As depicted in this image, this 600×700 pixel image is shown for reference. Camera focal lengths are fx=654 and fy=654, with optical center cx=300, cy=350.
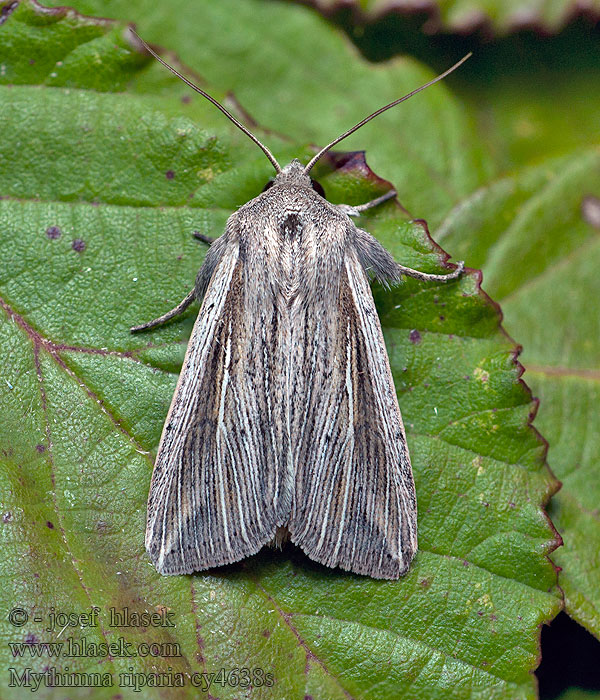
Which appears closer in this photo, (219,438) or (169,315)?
(219,438)

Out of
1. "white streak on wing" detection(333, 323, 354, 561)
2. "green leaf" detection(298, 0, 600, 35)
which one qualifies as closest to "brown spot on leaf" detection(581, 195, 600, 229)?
"green leaf" detection(298, 0, 600, 35)

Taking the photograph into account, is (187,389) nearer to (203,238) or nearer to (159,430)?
(159,430)

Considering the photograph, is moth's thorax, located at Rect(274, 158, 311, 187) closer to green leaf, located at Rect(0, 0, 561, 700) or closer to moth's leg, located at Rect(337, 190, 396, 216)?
green leaf, located at Rect(0, 0, 561, 700)

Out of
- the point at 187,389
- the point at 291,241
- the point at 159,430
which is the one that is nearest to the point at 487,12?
the point at 291,241

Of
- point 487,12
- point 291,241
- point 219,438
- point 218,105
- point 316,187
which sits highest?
point 487,12

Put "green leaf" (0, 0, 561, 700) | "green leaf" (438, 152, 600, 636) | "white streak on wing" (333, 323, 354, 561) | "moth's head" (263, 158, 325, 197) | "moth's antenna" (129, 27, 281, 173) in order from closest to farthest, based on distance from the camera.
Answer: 1. "green leaf" (0, 0, 561, 700)
2. "white streak on wing" (333, 323, 354, 561)
3. "moth's antenna" (129, 27, 281, 173)
4. "moth's head" (263, 158, 325, 197)
5. "green leaf" (438, 152, 600, 636)

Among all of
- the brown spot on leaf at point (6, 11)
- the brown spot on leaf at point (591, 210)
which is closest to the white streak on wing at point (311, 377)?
the brown spot on leaf at point (6, 11)

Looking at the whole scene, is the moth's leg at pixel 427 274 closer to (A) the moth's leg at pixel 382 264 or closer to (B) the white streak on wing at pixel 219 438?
(A) the moth's leg at pixel 382 264
